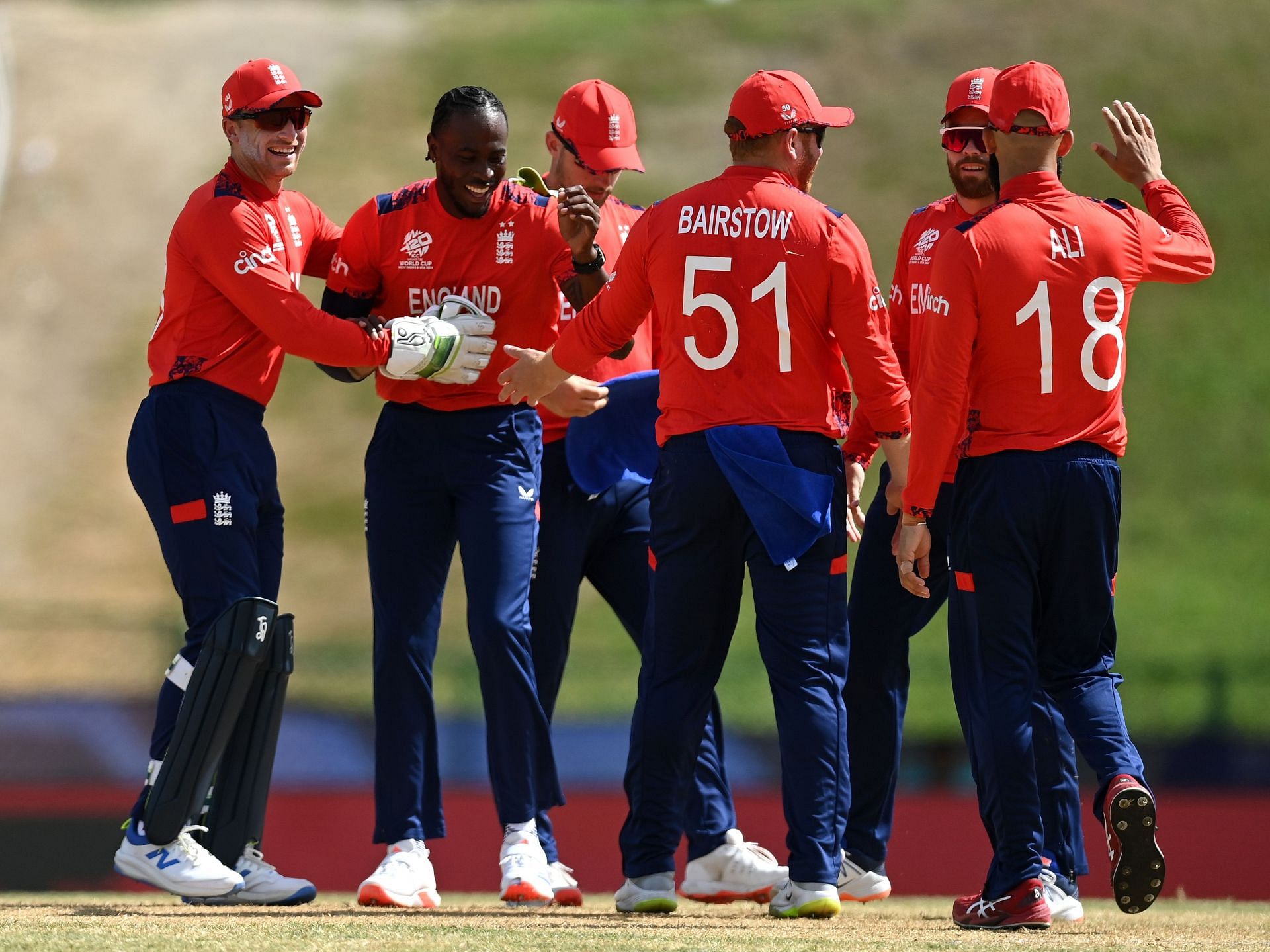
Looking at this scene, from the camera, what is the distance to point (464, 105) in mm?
4914

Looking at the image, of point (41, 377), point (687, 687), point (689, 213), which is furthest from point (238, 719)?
point (41, 377)

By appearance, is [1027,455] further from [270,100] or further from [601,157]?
[270,100]

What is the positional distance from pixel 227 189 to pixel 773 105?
154 centimetres

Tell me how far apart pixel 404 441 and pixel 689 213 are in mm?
1107

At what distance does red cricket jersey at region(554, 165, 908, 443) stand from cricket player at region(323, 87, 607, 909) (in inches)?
18.9

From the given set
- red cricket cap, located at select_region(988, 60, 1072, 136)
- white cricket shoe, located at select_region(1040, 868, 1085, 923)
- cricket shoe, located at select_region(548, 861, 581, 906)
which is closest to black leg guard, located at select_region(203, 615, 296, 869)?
cricket shoe, located at select_region(548, 861, 581, 906)

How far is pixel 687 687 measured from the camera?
180 inches

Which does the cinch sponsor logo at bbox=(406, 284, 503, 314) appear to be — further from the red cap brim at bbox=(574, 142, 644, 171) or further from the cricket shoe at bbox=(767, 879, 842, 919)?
the cricket shoe at bbox=(767, 879, 842, 919)

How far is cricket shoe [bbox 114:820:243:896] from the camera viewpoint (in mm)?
4547

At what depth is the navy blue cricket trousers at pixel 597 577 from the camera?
527cm

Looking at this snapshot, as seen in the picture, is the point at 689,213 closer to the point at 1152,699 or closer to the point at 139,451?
Answer: the point at 139,451

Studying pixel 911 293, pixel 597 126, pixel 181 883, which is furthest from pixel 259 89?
pixel 181 883

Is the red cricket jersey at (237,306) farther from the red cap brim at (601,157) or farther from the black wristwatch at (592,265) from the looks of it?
the red cap brim at (601,157)

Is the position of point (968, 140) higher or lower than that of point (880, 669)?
higher
